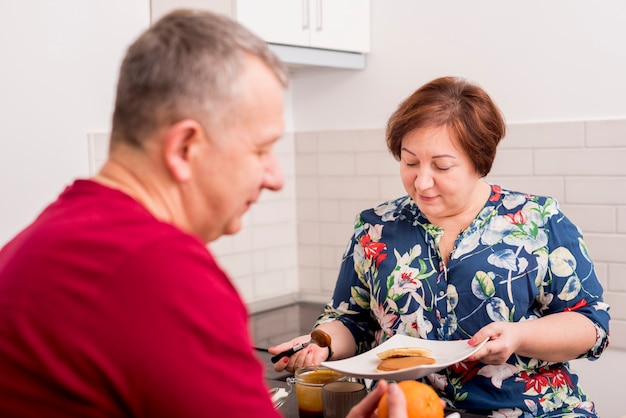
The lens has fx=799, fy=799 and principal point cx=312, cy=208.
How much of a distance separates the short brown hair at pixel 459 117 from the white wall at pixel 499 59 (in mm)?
820

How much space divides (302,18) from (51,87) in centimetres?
93

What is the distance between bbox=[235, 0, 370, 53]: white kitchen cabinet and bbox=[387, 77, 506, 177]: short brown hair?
892 millimetres

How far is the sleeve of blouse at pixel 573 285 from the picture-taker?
1928mm

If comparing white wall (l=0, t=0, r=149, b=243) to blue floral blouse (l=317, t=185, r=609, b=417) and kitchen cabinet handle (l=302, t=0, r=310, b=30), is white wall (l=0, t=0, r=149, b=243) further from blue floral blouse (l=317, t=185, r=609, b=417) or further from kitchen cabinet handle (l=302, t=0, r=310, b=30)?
blue floral blouse (l=317, t=185, r=609, b=417)

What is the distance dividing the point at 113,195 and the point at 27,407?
0.26 m

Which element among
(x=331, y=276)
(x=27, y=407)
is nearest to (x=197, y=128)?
(x=27, y=407)

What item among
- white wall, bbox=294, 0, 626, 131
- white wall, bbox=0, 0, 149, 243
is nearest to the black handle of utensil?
white wall, bbox=0, 0, 149, 243

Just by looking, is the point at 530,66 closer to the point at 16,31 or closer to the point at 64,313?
the point at 16,31

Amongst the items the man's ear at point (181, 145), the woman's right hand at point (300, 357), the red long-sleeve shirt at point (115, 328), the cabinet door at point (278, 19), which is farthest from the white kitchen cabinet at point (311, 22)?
the red long-sleeve shirt at point (115, 328)

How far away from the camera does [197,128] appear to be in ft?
3.20

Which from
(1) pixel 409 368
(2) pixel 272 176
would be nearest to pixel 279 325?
(1) pixel 409 368

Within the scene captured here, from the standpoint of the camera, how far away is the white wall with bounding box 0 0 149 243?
2561 mm

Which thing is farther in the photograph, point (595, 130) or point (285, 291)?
point (285, 291)

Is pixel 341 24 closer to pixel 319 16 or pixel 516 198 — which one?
pixel 319 16
